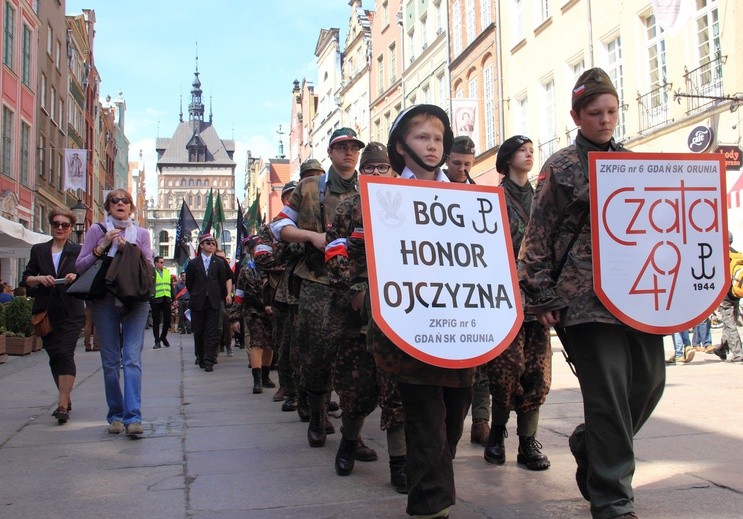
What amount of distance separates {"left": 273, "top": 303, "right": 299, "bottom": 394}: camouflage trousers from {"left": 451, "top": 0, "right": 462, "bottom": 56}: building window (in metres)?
25.5

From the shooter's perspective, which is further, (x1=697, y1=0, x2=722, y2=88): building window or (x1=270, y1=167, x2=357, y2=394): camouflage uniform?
(x1=697, y1=0, x2=722, y2=88): building window

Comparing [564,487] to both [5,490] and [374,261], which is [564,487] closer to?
[374,261]

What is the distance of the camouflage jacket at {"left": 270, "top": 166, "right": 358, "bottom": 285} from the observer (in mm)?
5227

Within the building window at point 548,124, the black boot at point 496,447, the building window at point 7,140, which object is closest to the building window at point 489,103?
the building window at point 548,124

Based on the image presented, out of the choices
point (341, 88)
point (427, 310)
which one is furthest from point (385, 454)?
point (341, 88)

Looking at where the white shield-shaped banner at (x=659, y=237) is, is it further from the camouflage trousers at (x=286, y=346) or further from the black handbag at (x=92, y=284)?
the black handbag at (x=92, y=284)

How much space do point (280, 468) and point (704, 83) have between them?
50.5ft

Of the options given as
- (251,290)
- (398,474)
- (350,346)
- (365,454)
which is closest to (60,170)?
(251,290)

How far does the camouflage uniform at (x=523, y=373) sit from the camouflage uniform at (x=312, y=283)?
3.13ft

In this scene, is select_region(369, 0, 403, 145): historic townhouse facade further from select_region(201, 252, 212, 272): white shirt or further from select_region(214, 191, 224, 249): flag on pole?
select_region(201, 252, 212, 272): white shirt

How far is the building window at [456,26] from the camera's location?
1233 inches

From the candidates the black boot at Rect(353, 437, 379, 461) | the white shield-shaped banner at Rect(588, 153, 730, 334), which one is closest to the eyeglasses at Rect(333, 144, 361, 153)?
the black boot at Rect(353, 437, 379, 461)

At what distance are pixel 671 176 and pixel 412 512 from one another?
1766mm

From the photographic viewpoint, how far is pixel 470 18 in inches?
1190
